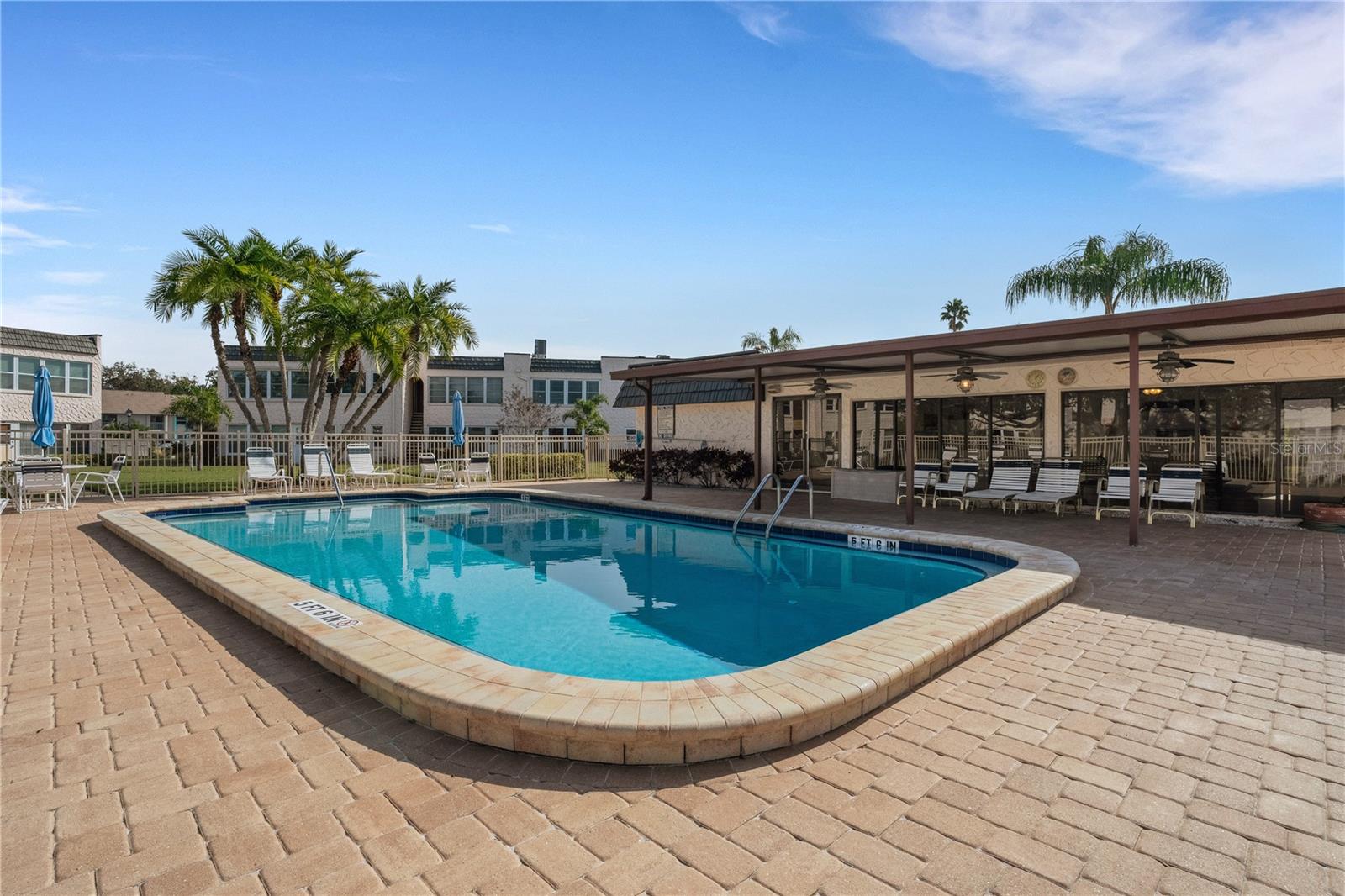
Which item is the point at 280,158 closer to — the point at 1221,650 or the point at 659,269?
the point at 659,269

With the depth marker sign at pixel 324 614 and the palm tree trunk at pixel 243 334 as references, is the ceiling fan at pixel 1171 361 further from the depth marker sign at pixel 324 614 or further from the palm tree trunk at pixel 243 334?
the palm tree trunk at pixel 243 334

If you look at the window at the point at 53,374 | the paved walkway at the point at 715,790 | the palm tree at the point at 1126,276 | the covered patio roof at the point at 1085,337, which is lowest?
the paved walkway at the point at 715,790

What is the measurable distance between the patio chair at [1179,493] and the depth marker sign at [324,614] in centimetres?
1094

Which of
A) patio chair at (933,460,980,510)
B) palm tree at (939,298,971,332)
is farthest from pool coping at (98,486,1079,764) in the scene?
palm tree at (939,298,971,332)

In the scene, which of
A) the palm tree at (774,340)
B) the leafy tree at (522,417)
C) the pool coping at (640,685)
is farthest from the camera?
the palm tree at (774,340)

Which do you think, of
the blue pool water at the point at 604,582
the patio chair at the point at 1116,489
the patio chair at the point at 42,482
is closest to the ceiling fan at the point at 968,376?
the patio chair at the point at 1116,489

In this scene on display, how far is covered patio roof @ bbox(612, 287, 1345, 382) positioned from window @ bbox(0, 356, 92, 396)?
1067 inches

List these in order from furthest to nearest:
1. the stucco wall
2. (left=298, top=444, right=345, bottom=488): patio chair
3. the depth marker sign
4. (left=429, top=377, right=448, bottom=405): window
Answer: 1. (left=429, top=377, right=448, bottom=405): window
2. the stucco wall
3. (left=298, top=444, right=345, bottom=488): patio chair
4. the depth marker sign

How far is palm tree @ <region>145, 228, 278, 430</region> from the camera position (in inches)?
647

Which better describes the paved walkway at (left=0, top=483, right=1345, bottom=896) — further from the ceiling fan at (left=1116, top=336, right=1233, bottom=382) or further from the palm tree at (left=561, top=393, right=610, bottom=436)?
the palm tree at (left=561, top=393, right=610, bottom=436)

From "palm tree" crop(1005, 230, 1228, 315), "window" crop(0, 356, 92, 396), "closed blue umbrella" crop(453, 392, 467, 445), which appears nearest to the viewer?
"closed blue umbrella" crop(453, 392, 467, 445)

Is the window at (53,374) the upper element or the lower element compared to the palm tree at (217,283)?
lower

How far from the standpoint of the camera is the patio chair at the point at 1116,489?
10.7 meters

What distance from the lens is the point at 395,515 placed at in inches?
515
